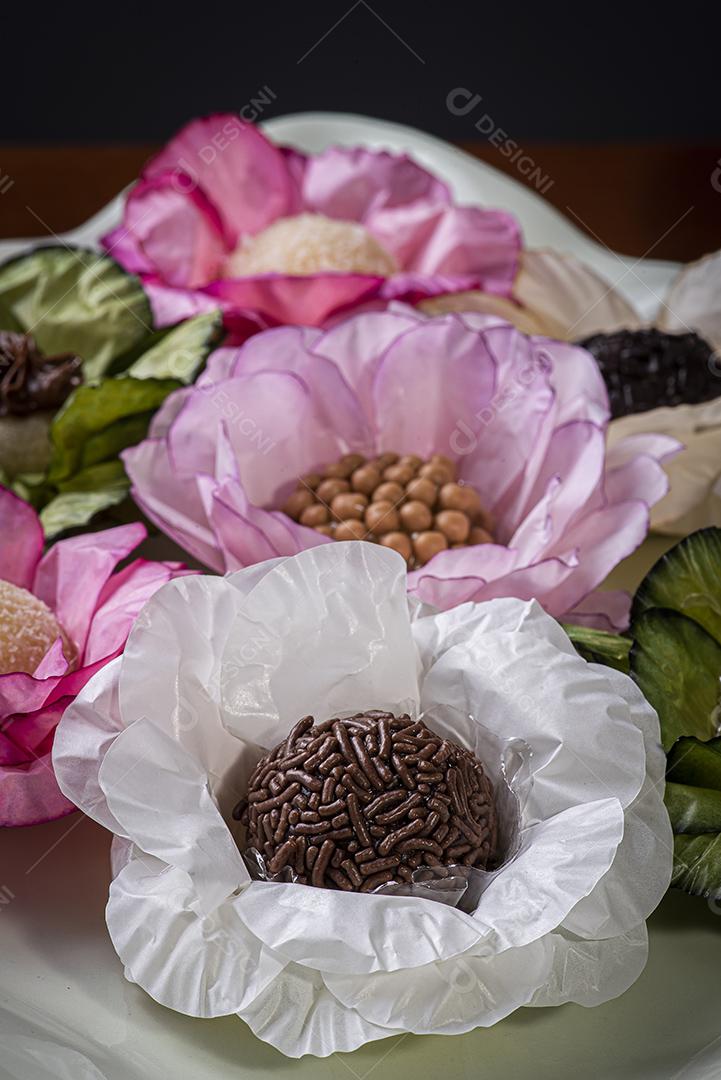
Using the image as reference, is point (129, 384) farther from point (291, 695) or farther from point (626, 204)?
point (626, 204)

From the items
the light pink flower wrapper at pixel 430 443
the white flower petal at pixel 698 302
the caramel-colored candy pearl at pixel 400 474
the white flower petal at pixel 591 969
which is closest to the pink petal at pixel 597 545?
the light pink flower wrapper at pixel 430 443

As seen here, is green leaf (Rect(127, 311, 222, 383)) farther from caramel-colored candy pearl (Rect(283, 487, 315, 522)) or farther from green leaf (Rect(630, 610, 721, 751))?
green leaf (Rect(630, 610, 721, 751))

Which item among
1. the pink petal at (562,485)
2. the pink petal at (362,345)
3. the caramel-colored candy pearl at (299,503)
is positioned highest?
the pink petal at (362,345)

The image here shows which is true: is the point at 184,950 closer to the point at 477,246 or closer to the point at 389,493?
the point at 389,493

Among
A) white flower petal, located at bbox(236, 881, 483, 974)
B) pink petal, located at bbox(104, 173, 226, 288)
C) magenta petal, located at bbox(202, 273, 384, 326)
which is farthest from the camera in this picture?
pink petal, located at bbox(104, 173, 226, 288)

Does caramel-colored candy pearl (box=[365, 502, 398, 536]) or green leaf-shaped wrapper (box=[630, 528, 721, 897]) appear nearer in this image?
green leaf-shaped wrapper (box=[630, 528, 721, 897])

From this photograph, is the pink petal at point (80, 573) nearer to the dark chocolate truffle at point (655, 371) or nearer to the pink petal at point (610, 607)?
the pink petal at point (610, 607)

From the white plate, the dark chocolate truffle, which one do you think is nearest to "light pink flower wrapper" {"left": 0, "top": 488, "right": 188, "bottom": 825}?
the dark chocolate truffle

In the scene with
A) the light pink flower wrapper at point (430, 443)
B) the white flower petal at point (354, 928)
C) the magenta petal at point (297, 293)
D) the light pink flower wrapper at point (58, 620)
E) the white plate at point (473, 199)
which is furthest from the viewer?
the white plate at point (473, 199)
